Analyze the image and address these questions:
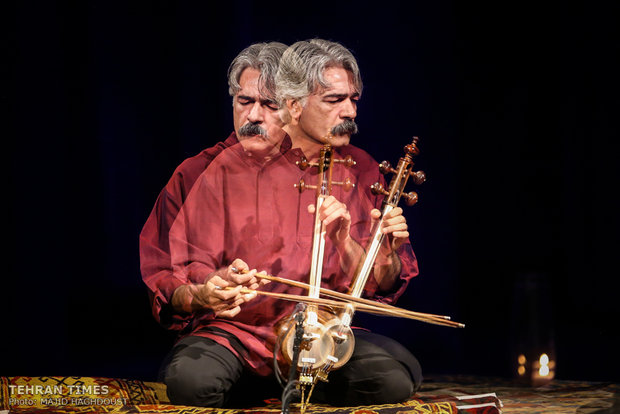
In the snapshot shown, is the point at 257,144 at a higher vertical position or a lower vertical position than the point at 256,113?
lower

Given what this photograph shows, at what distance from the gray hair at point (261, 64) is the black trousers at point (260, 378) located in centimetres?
94

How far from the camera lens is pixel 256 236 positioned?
8.61 feet

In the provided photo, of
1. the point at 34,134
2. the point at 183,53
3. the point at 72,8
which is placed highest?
the point at 72,8

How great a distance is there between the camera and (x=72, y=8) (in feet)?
10.8

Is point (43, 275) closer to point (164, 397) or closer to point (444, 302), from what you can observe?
point (164, 397)

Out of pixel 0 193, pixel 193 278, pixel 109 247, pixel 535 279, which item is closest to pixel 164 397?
pixel 193 278

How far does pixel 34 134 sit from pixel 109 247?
0.61 m

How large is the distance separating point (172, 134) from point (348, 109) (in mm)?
822

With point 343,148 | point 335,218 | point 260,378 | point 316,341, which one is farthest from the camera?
point 343,148

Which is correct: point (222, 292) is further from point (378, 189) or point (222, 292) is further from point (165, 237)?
point (378, 189)

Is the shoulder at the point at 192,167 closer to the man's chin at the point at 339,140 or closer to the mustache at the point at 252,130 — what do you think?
the mustache at the point at 252,130

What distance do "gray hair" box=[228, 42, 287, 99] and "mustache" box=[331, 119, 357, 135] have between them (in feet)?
0.85

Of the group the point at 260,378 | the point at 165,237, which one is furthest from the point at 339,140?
the point at 260,378

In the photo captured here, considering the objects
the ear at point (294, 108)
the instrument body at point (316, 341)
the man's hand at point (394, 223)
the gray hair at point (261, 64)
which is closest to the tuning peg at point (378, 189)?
the man's hand at point (394, 223)
